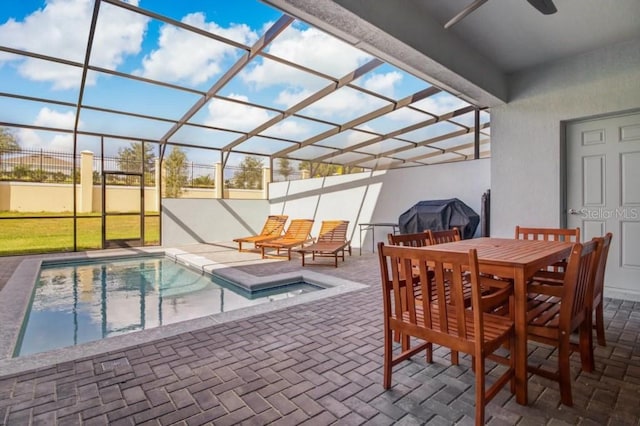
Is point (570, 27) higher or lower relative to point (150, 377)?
higher

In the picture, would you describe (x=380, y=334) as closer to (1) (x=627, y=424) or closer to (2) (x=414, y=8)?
(1) (x=627, y=424)

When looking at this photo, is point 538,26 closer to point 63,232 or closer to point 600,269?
point 600,269

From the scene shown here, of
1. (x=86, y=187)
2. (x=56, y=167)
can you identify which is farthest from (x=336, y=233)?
(x=56, y=167)

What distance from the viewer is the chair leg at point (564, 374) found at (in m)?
1.82

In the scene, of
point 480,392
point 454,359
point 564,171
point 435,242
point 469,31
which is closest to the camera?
point 480,392

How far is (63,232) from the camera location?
9.02 meters

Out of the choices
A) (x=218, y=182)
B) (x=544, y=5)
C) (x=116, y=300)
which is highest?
(x=544, y=5)

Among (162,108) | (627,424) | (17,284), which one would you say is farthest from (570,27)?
(17,284)

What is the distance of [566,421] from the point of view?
168 centimetres

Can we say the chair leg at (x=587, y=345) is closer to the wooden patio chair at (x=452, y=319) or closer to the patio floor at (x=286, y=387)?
the patio floor at (x=286, y=387)

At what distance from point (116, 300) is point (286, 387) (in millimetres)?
3538

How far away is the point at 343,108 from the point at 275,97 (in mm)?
1451

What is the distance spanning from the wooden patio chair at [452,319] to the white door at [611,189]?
3118mm

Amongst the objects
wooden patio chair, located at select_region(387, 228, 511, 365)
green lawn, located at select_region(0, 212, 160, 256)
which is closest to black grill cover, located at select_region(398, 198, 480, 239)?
wooden patio chair, located at select_region(387, 228, 511, 365)
